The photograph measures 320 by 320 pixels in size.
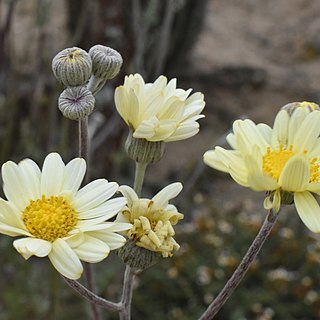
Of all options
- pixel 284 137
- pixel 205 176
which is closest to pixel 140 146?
pixel 284 137

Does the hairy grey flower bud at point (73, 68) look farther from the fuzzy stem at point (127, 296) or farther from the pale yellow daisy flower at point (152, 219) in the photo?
the fuzzy stem at point (127, 296)

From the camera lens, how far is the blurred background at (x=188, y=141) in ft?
7.91

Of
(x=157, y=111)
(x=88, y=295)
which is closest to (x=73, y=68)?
(x=157, y=111)

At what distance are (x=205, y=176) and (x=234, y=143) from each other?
2.72 metres

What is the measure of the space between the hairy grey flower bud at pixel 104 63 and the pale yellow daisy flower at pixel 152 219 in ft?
0.54

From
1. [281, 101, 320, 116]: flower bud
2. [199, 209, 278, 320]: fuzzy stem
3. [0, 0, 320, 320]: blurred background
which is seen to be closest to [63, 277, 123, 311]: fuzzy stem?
[199, 209, 278, 320]: fuzzy stem

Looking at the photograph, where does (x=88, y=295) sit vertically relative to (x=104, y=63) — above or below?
below

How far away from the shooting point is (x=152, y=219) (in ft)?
2.99

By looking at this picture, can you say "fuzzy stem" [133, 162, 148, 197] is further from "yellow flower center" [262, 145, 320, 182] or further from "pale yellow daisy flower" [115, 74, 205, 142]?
"yellow flower center" [262, 145, 320, 182]

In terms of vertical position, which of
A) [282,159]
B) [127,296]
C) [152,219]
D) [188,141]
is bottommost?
[188,141]

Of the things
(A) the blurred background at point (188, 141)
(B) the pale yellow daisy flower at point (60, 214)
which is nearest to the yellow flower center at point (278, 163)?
(B) the pale yellow daisy flower at point (60, 214)

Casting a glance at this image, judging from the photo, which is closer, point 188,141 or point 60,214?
point 60,214

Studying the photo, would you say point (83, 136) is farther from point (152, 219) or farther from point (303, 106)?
point (303, 106)

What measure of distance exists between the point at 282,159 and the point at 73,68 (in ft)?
1.03
